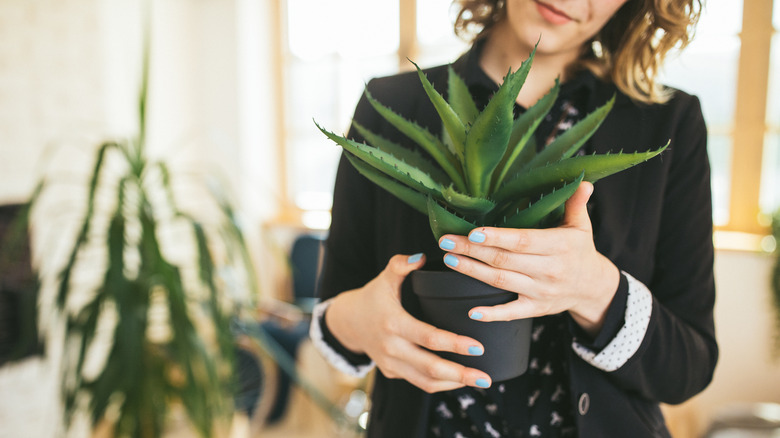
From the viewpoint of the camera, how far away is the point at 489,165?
41 cm

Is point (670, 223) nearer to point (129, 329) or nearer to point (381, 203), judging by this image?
point (381, 203)

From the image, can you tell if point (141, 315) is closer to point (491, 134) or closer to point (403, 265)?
point (403, 265)

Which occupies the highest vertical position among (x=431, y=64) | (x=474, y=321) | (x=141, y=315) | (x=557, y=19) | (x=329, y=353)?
(x=431, y=64)

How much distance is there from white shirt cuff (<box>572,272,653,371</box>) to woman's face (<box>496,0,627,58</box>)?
0.28m

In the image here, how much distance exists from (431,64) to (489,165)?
3297mm

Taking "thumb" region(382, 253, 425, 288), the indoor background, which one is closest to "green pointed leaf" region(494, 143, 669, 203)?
"thumb" region(382, 253, 425, 288)

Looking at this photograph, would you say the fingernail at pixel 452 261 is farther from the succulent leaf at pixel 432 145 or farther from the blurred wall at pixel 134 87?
the blurred wall at pixel 134 87

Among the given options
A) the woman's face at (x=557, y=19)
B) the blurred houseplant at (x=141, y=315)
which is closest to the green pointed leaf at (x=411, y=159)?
the woman's face at (x=557, y=19)

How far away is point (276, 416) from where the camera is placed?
3.00 meters

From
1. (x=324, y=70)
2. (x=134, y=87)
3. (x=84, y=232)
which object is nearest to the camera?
(x=84, y=232)

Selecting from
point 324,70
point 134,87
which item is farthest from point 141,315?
point 324,70

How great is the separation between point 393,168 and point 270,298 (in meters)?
3.50

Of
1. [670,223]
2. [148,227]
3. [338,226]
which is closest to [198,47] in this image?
[148,227]

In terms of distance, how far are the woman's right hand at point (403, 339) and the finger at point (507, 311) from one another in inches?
1.4
